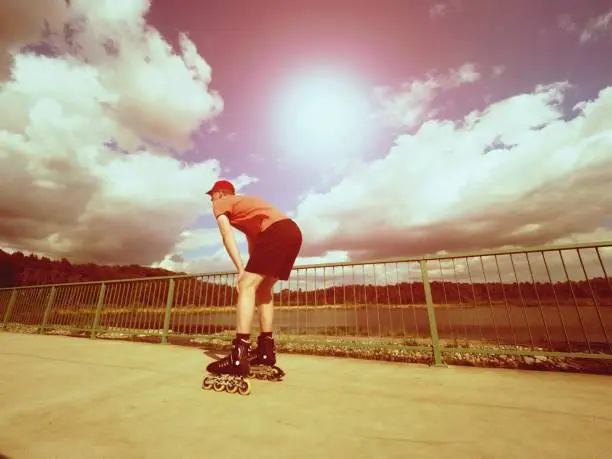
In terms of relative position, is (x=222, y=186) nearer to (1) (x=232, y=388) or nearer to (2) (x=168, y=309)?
(1) (x=232, y=388)

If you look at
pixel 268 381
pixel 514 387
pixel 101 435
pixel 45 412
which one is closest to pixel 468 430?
pixel 514 387

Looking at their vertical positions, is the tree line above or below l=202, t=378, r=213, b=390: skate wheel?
above

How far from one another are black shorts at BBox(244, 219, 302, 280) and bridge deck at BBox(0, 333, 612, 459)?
877 mm

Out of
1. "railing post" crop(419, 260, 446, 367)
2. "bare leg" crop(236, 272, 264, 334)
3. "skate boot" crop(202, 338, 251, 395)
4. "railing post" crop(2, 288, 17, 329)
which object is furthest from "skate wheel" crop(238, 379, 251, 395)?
"railing post" crop(2, 288, 17, 329)

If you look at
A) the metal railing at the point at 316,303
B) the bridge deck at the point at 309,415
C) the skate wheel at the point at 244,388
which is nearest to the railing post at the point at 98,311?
the metal railing at the point at 316,303

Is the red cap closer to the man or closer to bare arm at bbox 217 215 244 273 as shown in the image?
the man

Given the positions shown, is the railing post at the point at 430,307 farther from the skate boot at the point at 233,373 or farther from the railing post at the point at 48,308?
the railing post at the point at 48,308

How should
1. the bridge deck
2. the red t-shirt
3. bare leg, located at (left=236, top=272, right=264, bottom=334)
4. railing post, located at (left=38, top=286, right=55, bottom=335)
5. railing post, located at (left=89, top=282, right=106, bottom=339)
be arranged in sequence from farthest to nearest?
1. railing post, located at (left=38, top=286, right=55, bottom=335)
2. railing post, located at (left=89, top=282, right=106, bottom=339)
3. the red t-shirt
4. bare leg, located at (left=236, top=272, right=264, bottom=334)
5. the bridge deck

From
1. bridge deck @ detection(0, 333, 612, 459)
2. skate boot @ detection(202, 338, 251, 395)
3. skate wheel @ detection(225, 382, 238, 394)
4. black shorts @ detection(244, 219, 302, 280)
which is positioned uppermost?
black shorts @ detection(244, 219, 302, 280)

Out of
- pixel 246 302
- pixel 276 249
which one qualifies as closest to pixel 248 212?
pixel 276 249

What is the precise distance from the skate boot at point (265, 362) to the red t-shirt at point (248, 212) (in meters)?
0.96

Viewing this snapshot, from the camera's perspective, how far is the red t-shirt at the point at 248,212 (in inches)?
97.9

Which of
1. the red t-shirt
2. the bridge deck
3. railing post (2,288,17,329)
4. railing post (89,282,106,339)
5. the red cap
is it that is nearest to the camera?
the bridge deck

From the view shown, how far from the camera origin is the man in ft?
7.29
